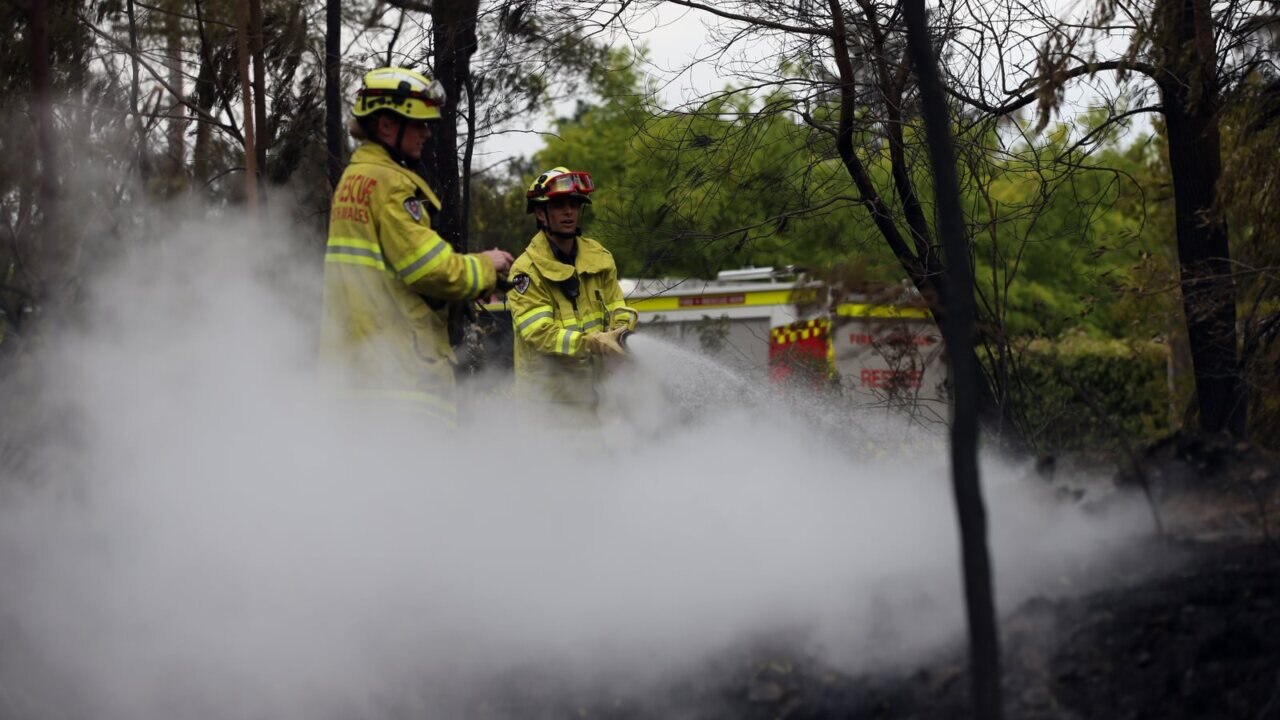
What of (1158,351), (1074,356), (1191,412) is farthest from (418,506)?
(1074,356)

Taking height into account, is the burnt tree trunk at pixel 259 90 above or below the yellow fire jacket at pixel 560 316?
above

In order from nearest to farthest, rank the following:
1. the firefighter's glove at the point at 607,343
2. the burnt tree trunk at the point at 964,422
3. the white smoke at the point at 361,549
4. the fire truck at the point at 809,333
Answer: the burnt tree trunk at the point at 964,422 < the fire truck at the point at 809,333 < the white smoke at the point at 361,549 < the firefighter's glove at the point at 607,343

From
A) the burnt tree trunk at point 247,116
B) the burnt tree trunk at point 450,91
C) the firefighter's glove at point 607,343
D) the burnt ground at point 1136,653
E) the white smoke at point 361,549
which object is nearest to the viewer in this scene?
the burnt ground at point 1136,653

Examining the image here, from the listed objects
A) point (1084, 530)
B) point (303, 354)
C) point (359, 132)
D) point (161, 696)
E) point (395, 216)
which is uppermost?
point (359, 132)

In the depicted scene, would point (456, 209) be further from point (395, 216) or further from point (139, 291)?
point (395, 216)

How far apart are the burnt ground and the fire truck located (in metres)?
0.97

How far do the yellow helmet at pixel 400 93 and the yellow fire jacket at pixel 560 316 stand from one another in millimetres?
1523

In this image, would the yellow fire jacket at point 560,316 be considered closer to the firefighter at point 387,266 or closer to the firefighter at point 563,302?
the firefighter at point 563,302

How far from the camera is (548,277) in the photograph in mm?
6699

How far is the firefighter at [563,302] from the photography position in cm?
667

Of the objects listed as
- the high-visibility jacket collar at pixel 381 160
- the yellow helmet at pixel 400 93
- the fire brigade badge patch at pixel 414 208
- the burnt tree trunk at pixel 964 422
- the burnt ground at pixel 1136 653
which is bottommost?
the burnt ground at pixel 1136 653

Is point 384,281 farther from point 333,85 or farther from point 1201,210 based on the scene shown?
point 333,85

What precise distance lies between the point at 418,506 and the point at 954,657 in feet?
7.03

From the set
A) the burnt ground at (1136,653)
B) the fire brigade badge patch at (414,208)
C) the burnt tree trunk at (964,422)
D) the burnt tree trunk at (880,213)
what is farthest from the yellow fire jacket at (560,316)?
the burnt tree trunk at (964,422)
